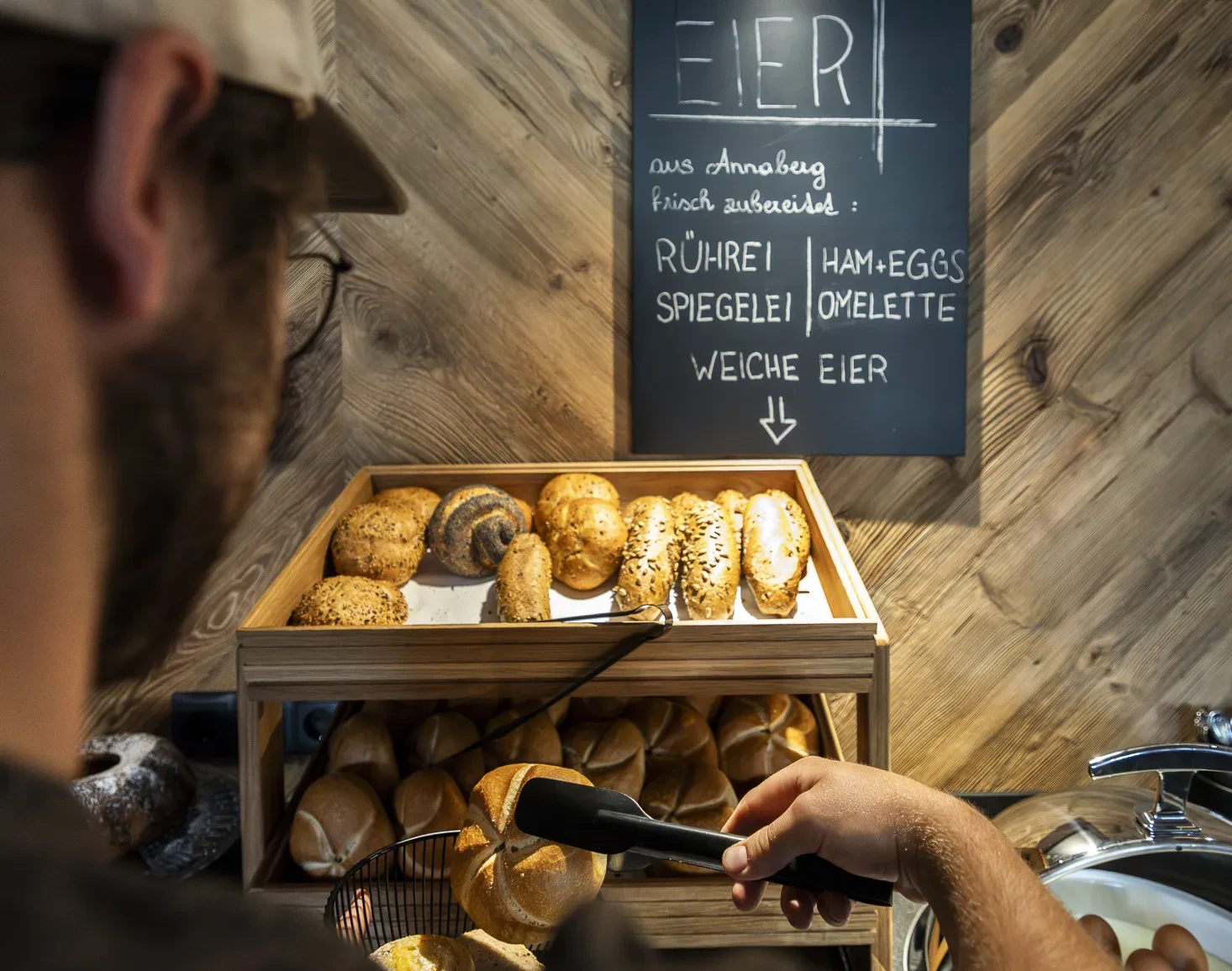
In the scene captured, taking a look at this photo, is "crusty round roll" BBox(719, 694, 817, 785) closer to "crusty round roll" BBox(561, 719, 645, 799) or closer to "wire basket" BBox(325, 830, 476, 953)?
"crusty round roll" BBox(561, 719, 645, 799)

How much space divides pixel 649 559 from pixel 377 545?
0.40 m

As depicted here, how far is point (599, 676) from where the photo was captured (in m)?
1.01

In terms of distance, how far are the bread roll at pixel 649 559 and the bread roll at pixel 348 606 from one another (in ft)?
1.03

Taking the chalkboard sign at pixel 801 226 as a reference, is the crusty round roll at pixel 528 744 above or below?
below

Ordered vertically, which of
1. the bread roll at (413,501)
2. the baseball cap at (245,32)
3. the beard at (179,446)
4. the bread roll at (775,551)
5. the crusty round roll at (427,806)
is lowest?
the crusty round roll at (427,806)

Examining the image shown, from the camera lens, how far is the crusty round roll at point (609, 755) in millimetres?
1160

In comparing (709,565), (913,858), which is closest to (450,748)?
(709,565)

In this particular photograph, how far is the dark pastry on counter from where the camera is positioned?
1.18 metres

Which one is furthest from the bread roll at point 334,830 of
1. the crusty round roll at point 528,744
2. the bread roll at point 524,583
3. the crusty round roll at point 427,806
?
the bread roll at point 524,583

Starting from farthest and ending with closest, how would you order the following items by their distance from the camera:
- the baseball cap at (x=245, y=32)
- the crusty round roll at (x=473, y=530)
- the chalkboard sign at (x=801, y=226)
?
1. the chalkboard sign at (x=801, y=226)
2. the crusty round roll at (x=473, y=530)
3. the baseball cap at (x=245, y=32)

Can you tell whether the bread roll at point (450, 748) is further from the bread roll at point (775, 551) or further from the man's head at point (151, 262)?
the man's head at point (151, 262)

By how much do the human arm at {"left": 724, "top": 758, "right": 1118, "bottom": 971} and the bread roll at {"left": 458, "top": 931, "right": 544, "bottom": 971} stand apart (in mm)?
255

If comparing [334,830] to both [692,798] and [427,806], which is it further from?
[692,798]

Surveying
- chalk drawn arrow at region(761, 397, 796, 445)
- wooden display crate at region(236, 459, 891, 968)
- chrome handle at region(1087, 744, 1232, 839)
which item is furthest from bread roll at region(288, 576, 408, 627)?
chrome handle at region(1087, 744, 1232, 839)
